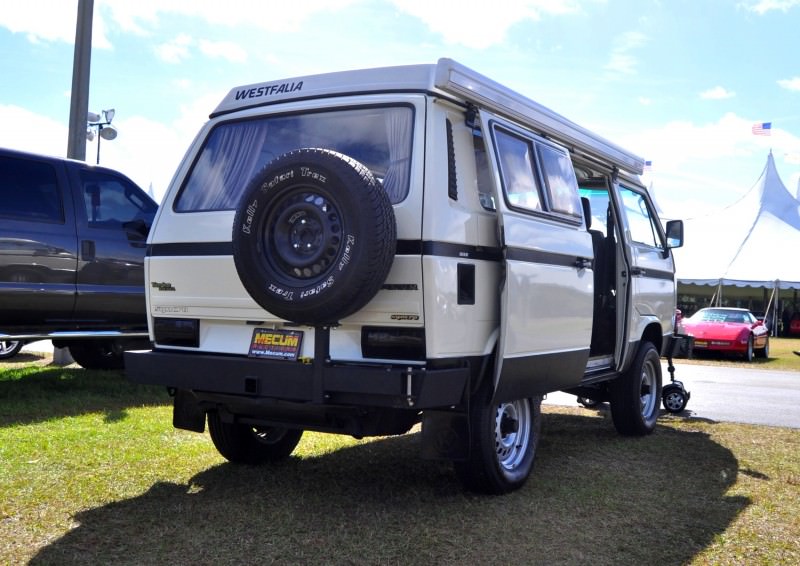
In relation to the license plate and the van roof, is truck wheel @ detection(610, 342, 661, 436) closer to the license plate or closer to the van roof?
the van roof

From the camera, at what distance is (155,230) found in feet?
16.3

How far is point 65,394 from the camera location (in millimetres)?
8359

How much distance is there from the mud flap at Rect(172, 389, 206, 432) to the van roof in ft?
5.75

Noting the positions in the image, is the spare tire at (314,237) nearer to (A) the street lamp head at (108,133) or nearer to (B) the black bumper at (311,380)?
(B) the black bumper at (311,380)

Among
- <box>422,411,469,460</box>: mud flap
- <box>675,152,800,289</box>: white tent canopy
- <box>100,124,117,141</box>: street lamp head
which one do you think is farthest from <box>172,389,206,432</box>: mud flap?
<box>675,152,800,289</box>: white tent canopy

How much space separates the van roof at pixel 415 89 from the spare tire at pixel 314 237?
62 centimetres

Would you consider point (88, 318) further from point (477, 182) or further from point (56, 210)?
point (477, 182)

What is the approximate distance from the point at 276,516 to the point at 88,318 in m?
4.45

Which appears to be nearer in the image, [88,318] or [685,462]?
[685,462]

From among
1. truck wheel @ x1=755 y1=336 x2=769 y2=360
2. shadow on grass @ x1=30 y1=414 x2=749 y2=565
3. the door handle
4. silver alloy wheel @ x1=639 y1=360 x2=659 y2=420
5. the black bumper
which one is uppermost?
the door handle

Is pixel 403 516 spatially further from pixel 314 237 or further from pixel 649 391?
pixel 649 391

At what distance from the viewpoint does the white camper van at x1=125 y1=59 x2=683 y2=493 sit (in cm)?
415

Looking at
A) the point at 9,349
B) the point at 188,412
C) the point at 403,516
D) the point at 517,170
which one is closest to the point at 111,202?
the point at 188,412

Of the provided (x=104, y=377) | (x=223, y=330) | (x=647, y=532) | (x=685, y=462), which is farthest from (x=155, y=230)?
(x=104, y=377)
